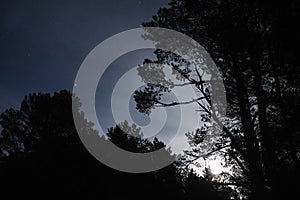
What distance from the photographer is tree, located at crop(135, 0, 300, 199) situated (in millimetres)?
9125

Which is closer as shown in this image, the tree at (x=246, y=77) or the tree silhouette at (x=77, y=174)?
the tree at (x=246, y=77)

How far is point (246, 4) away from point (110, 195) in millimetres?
13476

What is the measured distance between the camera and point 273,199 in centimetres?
889

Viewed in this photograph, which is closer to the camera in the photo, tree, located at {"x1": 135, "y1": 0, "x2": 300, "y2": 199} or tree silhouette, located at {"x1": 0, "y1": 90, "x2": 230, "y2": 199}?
tree, located at {"x1": 135, "y1": 0, "x2": 300, "y2": 199}

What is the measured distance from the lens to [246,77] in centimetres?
1060

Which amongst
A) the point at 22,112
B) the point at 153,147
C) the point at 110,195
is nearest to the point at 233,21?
the point at 110,195

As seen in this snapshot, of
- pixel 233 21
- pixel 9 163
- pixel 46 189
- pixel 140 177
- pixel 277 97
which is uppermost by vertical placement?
pixel 233 21

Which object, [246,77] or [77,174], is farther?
[77,174]

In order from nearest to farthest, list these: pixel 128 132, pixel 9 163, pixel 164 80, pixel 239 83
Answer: pixel 239 83 < pixel 164 80 < pixel 9 163 < pixel 128 132

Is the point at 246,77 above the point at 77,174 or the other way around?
above

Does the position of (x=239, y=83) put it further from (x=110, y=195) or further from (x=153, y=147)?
(x=153, y=147)

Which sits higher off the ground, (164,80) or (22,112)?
(22,112)

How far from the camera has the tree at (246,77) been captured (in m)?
9.12

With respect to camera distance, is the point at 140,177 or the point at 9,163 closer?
the point at 9,163
